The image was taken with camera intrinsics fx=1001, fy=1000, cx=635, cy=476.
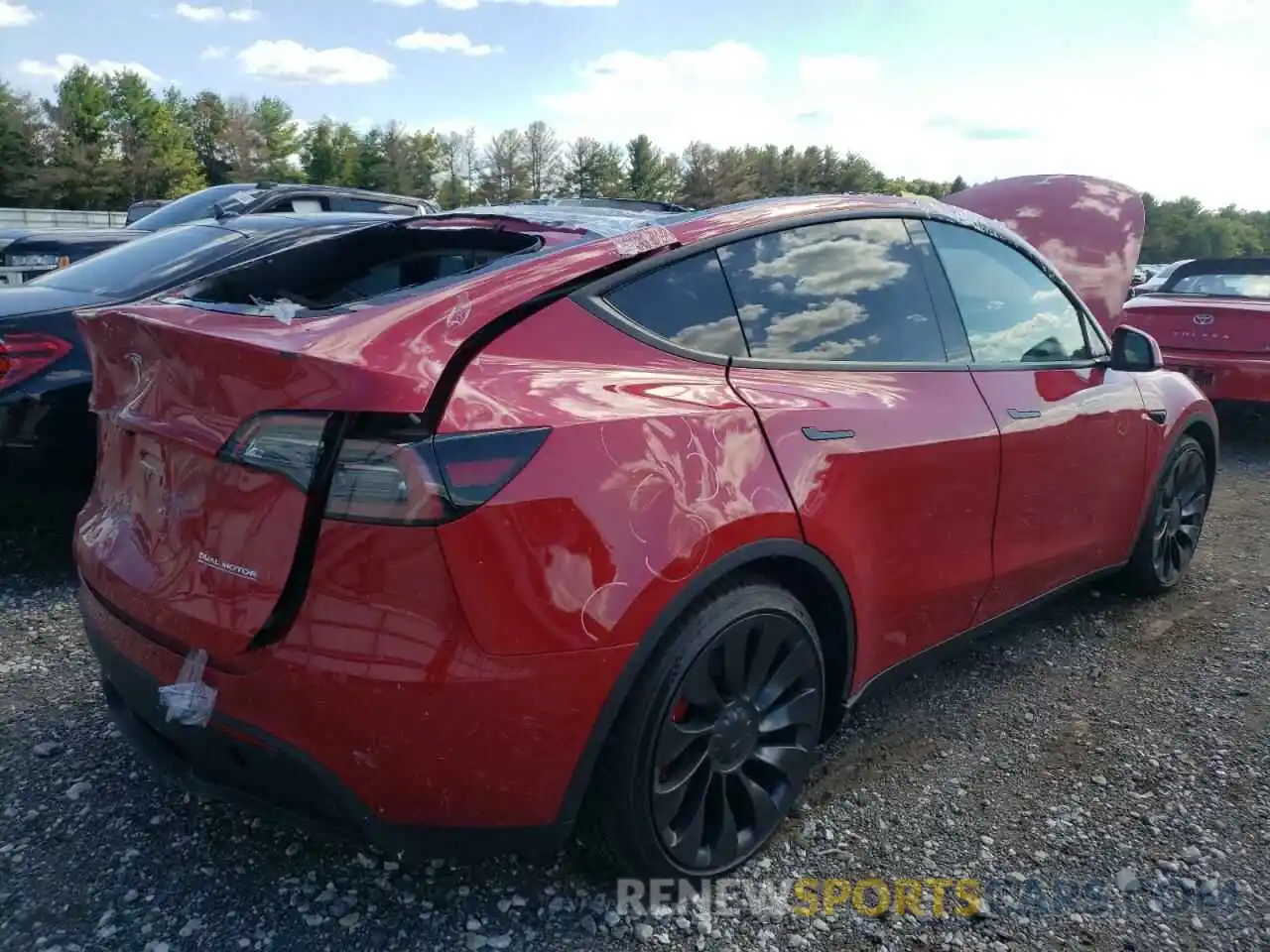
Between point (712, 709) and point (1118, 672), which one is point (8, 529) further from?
point (1118, 672)

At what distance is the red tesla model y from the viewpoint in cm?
180

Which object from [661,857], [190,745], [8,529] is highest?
[190,745]

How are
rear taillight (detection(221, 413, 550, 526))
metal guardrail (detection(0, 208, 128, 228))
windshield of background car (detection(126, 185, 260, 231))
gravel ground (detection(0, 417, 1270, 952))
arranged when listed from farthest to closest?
metal guardrail (detection(0, 208, 128, 228)), windshield of background car (detection(126, 185, 260, 231)), gravel ground (detection(0, 417, 1270, 952)), rear taillight (detection(221, 413, 550, 526))

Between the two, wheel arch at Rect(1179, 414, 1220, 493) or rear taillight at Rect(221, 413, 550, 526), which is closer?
rear taillight at Rect(221, 413, 550, 526)

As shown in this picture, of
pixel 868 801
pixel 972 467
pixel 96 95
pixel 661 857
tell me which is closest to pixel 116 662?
pixel 661 857

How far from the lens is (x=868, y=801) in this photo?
2.70m

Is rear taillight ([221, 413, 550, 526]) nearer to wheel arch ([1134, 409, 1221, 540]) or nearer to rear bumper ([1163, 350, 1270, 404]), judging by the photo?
wheel arch ([1134, 409, 1221, 540])

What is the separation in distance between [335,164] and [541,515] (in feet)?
259

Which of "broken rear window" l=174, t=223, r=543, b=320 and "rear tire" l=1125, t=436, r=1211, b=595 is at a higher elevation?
"broken rear window" l=174, t=223, r=543, b=320

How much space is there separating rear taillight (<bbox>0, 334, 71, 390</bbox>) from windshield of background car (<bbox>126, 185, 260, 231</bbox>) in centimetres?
366

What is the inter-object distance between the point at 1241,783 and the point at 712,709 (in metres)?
1.74

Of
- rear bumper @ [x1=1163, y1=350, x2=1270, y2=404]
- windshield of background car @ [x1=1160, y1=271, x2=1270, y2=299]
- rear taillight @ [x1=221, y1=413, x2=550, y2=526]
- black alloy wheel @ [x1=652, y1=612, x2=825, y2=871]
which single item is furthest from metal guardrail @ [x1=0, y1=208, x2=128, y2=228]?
black alloy wheel @ [x1=652, y1=612, x2=825, y2=871]

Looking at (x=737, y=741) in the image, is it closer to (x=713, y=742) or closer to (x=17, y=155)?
(x=713, y=742)

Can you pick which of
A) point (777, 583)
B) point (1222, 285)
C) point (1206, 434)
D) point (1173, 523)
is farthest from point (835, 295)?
point (1222, 285)
